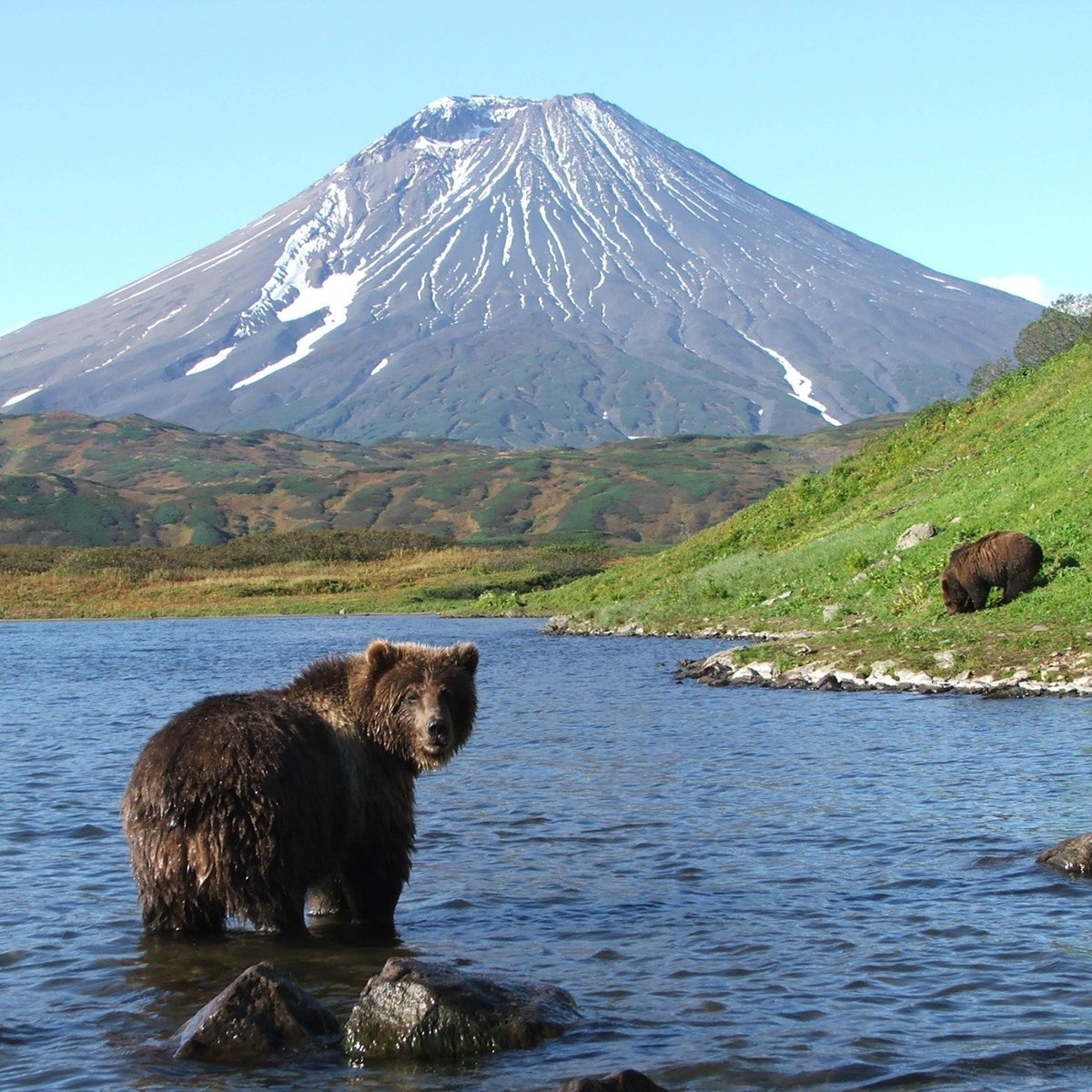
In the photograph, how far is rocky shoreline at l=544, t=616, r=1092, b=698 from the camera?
77.9 ft

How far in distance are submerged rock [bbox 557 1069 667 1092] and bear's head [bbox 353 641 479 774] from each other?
3.33m

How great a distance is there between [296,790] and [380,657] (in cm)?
128

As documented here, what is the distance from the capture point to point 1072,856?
12.4 metres

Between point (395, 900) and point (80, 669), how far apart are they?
30369 mm

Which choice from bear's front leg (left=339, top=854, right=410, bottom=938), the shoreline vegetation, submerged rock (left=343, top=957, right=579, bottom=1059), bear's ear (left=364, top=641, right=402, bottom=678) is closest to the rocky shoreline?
the shoreline vegetation

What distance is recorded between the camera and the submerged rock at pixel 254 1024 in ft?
28.0

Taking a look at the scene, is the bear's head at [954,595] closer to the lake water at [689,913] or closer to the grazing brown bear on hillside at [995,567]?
the grazing brown bear on hillside at [995,567]

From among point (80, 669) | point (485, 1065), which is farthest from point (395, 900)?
point (80, 669)

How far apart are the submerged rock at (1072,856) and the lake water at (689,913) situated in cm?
18

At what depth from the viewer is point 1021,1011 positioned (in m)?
9.05

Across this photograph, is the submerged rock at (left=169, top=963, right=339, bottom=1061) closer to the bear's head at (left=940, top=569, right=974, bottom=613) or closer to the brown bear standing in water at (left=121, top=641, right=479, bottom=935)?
the brown bear standing in water at (left=121, top=641, right=479, bottom=935)

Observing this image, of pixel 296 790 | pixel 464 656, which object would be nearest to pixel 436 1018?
pixel 296 790

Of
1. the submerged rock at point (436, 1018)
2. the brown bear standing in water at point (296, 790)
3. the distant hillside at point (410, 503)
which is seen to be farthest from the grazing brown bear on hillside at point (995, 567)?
the distant hillside at point (410, 503)

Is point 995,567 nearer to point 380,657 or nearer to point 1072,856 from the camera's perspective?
point 1072,856
